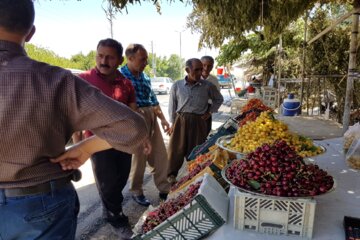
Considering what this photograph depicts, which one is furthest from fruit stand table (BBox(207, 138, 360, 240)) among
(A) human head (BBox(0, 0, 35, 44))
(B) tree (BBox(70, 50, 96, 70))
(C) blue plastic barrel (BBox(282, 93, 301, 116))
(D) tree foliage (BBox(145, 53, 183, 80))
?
(D) tree foliage (BBox(145, 53, 183, 80))

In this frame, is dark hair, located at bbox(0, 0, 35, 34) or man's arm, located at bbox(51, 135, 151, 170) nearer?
dark hair, located at bbox(0, 0, 35, 34)

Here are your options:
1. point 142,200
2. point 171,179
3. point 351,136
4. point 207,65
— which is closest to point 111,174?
point 142,200

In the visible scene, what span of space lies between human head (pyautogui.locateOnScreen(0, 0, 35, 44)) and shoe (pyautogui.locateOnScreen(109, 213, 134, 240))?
7.99 feet

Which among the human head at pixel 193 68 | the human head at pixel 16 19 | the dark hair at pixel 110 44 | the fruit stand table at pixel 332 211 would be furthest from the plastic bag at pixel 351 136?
the human head at pixel 16 19

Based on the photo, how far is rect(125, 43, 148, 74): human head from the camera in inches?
147

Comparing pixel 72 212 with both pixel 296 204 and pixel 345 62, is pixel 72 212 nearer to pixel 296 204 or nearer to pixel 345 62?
pixel 296 204

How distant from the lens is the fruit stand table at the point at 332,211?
1634mm

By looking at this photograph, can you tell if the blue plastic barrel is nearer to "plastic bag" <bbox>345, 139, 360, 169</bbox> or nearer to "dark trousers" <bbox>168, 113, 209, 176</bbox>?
"dark trousers" <bbox>168, 113, 209, 176</bbox>

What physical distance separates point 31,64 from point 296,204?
1.40 metres

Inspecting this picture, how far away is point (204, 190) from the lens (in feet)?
5.64

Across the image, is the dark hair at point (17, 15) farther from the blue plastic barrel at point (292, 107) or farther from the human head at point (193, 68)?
the blue plastic barrel at point (292, 107)

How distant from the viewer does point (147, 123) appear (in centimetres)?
404

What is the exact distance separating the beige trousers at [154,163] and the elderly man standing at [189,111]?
38 cm

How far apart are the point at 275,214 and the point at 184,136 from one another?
306 centimetres
